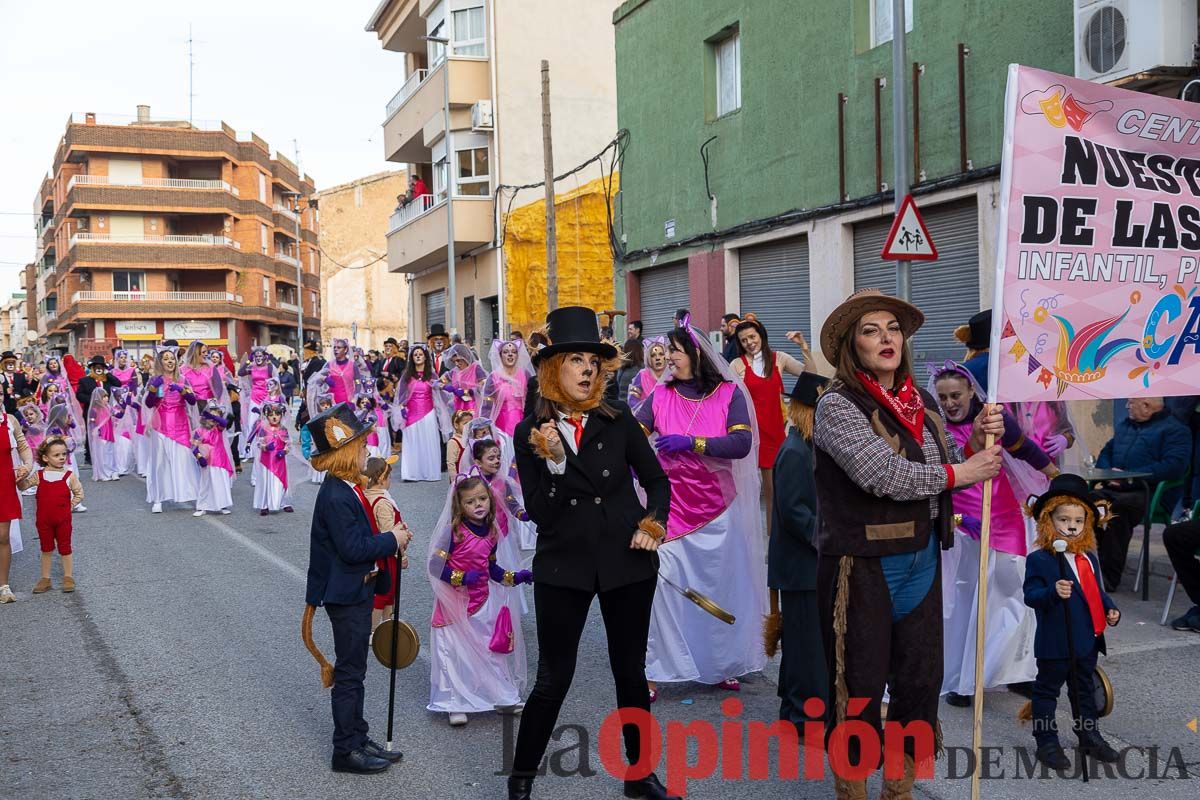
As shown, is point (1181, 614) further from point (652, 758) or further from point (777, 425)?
point (652, 758)

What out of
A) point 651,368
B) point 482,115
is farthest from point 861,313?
point 482,115

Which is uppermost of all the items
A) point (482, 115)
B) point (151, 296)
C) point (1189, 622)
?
point (482, 115)

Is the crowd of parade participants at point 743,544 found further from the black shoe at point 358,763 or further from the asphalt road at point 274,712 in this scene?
the asphalt road at point 274,712

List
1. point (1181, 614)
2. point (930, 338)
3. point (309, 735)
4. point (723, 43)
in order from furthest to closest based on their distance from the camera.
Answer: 1. point (723, 43)
2. point (930, 338)
3. point (1181, 614)
4. point (309, 735)

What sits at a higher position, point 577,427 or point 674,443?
point 577,427

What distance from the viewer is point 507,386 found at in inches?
492

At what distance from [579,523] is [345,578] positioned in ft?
4.36

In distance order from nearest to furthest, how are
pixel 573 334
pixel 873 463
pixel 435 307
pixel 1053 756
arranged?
pixel 873 463
pixel 573 334
pixel 1053 756
pixel 435 307

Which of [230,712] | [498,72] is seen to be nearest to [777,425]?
[230,712]

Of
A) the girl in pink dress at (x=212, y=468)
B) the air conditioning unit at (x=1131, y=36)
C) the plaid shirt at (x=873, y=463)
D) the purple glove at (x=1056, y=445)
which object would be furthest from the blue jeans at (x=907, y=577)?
the girl in pink dress at (x=212, y=468)

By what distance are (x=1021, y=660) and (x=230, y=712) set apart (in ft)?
13.8

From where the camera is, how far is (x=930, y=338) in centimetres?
1484

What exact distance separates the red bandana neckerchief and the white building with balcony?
27.1m

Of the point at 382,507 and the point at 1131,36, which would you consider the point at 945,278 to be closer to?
the point at 1131,36
